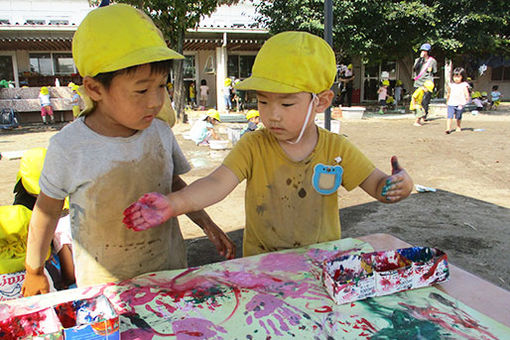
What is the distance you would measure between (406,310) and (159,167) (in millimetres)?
960

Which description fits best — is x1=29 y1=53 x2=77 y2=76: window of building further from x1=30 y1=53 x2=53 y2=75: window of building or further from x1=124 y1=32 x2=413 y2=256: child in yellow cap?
x1=124 y1=32 x2=413 y2=256: child in yellow cap

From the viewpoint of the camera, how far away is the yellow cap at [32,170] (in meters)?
2.10

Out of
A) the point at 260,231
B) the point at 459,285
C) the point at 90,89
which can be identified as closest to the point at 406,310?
the point at 459,285

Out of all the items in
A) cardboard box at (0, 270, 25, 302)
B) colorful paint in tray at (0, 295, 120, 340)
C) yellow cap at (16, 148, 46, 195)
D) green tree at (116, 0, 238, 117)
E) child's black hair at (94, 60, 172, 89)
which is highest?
green tree at (116, 0, 238, 117)

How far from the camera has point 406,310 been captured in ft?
3.60

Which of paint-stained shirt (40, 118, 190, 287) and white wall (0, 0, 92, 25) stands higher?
white wall (0, 0, 92, 25)

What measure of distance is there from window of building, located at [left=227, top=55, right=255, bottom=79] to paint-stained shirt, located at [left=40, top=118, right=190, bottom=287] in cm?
1552

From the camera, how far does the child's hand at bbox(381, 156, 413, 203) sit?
1339 millimetres

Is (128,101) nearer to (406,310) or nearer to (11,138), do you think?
(406,310)

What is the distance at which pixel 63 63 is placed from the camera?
1516 cm

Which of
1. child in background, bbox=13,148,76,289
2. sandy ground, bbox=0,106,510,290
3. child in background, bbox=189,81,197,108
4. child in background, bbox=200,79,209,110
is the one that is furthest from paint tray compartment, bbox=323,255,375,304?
child in background, bbox=189,81,197,108

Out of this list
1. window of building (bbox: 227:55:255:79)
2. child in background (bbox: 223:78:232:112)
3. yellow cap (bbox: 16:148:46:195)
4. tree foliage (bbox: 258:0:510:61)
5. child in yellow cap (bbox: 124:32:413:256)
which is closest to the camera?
child in yellow cap (bbox: 124:32:413:256)

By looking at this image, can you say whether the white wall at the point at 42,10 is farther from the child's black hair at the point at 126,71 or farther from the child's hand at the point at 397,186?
the child's hand at the point at 397,186

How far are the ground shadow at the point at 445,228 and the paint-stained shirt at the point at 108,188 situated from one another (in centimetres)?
143
